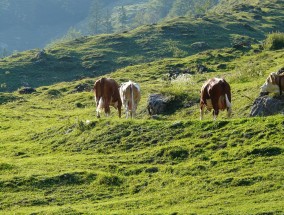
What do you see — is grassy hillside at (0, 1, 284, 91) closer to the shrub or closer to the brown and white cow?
the shrub

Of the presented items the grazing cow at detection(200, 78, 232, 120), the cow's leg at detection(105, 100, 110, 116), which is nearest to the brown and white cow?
the cow's leg at detection(105, 100, 110, 116)

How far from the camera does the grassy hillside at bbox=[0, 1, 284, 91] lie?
3167 inches

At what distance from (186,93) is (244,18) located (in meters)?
82.2

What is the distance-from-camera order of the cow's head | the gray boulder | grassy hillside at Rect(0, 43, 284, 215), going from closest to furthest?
1. grassy hillside at Rect(0, 43, 284, 215)
2. the gray boulder
3. the cow's head

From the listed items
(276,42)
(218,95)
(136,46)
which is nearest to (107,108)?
(218,95)

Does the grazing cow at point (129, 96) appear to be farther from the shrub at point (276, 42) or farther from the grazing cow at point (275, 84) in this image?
the shrub at point (276, 42)

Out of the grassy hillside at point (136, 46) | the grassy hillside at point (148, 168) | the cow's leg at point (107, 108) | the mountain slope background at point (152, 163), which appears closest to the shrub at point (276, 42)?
the grassy hillside at point (136, 46)

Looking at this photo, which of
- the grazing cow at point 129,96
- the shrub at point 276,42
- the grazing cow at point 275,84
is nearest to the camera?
the grazing cow at point 275,84

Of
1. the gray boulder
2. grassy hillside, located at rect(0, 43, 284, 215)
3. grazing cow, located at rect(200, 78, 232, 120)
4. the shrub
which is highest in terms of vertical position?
the shrub

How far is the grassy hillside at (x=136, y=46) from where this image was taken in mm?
80438

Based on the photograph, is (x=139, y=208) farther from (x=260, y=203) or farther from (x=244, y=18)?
(x=244, y=18)

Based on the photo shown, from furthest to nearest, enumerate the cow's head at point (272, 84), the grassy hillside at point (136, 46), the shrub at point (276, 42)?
1. the grassy hillside at point (136, 46)
2. the shrub at point (276, 42)
3. the cow's head at point (272, 84)

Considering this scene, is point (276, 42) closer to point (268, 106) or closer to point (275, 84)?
point (275, 84)

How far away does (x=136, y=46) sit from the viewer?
94438 millimetres
